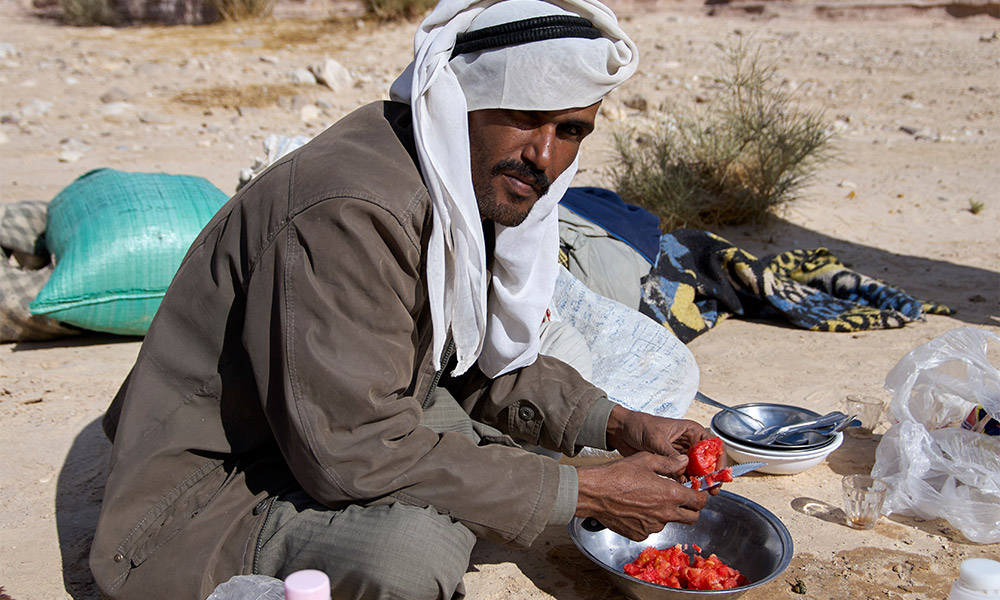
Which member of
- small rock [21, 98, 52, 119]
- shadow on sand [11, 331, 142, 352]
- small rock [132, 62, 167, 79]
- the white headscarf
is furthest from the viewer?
small rock [132, 62, 167, 79]

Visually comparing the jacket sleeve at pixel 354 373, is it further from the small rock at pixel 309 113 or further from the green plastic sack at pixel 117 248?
the small rock at pixel 309 113

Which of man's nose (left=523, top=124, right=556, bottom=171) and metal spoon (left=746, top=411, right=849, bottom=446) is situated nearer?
man's nose (left=523, top=124, right=556, bottom=171)

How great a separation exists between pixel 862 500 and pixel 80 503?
247cm

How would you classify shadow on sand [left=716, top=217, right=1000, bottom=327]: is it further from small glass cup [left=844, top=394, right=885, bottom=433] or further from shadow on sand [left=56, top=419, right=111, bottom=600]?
shadow on sand [left=56, top=419, right=111, bottom=600]

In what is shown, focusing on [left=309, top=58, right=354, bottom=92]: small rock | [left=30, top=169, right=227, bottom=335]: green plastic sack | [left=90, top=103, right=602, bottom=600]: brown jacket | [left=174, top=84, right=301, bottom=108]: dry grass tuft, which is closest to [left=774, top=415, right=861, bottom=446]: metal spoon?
[left=90, top=103, right=602, bottom=600]: brown jacket

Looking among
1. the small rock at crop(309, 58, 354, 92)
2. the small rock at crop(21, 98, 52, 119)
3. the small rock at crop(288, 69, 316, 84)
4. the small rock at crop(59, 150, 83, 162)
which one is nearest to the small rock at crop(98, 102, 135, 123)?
the small rock at crop(21, 98, 52, 119)

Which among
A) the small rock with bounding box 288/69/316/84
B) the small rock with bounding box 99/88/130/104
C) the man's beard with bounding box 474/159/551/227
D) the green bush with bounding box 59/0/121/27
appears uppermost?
the man's beard with bounding box 474/159/551/227

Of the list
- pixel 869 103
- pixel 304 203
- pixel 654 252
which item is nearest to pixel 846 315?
pixel 654 252

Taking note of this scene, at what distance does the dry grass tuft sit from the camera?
8922 millimetres

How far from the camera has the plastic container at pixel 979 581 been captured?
173cm

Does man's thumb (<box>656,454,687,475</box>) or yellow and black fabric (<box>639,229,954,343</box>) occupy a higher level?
man's thumb (<box>656,454,687,475</box>)

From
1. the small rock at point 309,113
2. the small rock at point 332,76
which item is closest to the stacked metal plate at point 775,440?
the small rock at point 309,113

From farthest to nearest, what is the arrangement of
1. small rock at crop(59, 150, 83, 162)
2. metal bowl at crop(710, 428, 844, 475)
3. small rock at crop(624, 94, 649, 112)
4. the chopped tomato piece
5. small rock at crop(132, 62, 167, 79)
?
small rock at crop(132, 62, 167, 79), small rock at crop(624, 94, 649, 112), small rock at crop(59, 150, 83, 162), metal bowl at crop(710, 428, 844, 475), the chopped tomato piece

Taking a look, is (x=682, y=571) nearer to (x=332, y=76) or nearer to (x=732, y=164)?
(x=732, y=164)
